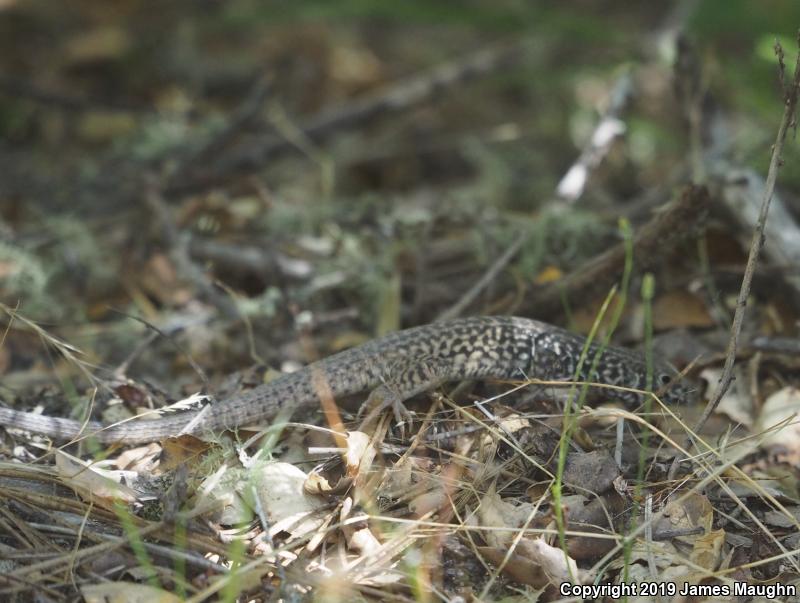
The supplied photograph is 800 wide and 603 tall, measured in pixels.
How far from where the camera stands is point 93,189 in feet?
21.0

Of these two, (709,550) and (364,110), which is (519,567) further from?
(364,110)

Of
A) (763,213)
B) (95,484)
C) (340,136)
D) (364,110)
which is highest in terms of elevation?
(763,213)

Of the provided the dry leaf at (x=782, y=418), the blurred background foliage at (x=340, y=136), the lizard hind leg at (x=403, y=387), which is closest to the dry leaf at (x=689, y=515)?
the dry leaf at (x=782, y=418)

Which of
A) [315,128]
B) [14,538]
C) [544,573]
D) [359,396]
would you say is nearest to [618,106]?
[315,128]

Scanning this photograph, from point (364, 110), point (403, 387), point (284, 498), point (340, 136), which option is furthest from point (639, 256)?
point (340, 136)

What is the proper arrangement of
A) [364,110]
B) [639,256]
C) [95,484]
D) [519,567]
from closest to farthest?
[519,567]
[95,484]
[639,256]
[364,110]

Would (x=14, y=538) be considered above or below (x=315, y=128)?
below

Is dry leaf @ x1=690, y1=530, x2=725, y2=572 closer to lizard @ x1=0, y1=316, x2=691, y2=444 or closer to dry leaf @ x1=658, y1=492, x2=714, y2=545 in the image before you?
dry leaf @ x1=658, y1=492, x2=714, y2=545

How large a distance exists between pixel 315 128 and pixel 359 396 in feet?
11.9

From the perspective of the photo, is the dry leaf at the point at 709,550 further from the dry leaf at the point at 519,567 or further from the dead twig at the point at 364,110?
the dead twig at the point at 364,110

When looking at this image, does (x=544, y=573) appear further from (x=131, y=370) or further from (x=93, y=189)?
(x=93, y=189)

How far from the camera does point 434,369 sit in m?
3.94

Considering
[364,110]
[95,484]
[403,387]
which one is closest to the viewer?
[95,484]

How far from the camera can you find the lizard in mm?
3666
